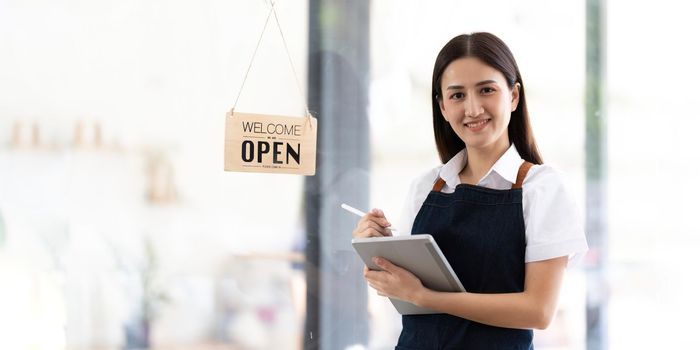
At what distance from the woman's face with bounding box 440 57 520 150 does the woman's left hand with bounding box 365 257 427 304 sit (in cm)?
28

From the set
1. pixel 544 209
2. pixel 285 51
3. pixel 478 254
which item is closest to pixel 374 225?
pixel 478 254

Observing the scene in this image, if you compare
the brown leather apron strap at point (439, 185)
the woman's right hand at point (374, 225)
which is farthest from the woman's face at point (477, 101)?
the woman's right hand at point (374, 225)

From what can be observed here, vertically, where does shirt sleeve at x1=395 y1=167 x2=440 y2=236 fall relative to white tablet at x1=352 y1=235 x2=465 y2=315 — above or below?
above

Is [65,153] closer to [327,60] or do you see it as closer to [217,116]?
[217,116]

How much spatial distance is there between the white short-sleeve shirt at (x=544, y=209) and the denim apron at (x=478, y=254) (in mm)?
19

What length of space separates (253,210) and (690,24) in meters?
1.44

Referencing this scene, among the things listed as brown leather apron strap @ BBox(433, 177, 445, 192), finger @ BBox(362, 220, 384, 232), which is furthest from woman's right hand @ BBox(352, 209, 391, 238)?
brown leather apron strap @ BBox(433, 177, 445, 192)

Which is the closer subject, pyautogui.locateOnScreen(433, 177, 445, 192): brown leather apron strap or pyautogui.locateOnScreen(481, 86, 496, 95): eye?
pyautogui.locateOnScreen(481, 86, 496, 95): eye

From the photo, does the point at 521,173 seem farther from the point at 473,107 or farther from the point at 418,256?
the point at 418,256

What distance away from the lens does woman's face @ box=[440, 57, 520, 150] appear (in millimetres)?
1442

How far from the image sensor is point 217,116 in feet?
6.19

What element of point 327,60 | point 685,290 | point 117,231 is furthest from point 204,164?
point 685,290

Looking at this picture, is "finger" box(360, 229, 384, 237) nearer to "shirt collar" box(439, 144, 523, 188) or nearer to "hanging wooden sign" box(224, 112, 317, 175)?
"shirt collar" box(439, 144, 523, 188)

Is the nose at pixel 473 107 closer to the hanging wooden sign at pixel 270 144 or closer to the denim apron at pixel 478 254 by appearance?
the denim apron at pixel 478 254
